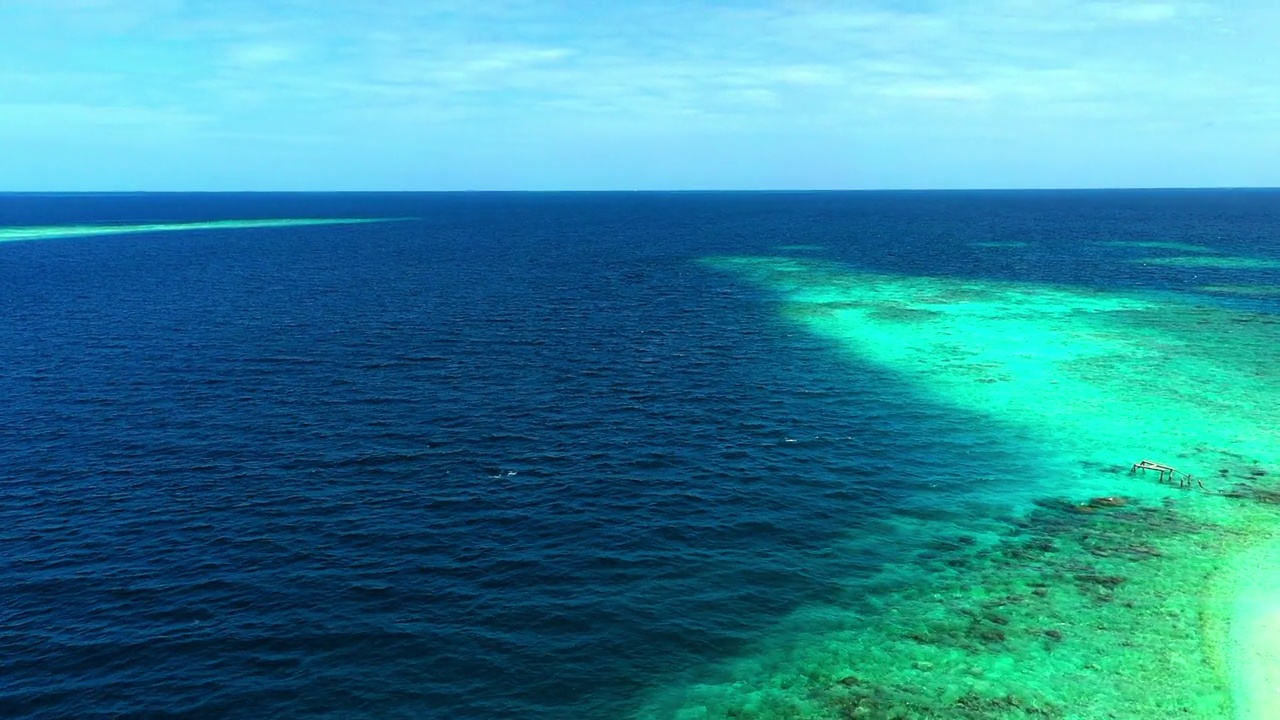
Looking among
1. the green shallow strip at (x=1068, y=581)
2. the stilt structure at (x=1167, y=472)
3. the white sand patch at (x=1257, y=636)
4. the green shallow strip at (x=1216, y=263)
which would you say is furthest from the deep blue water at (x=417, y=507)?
the green shallow strip at (x=1216, y=263)

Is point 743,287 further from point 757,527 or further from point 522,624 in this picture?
point 522,624

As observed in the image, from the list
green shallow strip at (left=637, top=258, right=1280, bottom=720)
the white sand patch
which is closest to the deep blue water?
green shallow strip at (left=637, top=258, right=1280, bottom=720)

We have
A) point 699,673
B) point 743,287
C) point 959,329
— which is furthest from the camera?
point 743,287

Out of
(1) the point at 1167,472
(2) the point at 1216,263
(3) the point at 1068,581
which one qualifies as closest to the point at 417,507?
(3) the point at 1068,581

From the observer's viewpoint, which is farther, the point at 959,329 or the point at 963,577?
the point at 959,329

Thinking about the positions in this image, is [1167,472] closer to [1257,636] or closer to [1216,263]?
[1257,636]

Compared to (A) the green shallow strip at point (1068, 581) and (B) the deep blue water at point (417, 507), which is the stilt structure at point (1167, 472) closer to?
(A) the green shallow strip at point (1068, 581)

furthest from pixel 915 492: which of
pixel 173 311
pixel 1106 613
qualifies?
pixel 173 311
